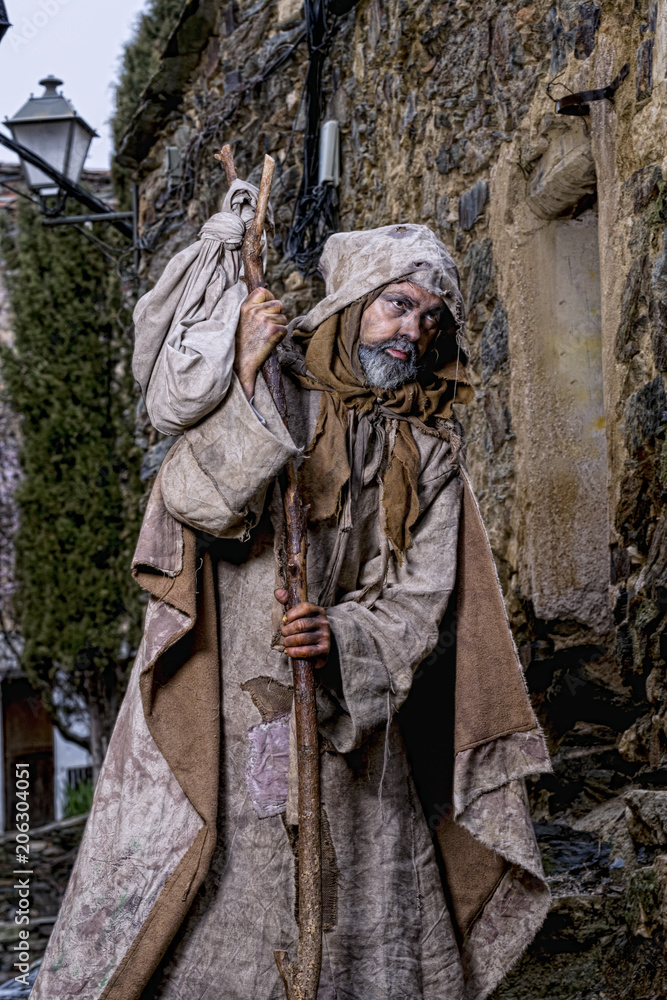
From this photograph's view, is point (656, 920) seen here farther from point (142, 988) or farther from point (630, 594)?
point (142, 988)

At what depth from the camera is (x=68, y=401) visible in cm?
1281

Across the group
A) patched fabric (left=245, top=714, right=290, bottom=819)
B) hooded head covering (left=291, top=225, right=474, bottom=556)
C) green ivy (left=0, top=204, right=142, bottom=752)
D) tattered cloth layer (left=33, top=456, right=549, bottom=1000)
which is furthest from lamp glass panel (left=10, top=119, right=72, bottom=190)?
patched fabric (left=245, top=714, right=290, bottom=819)

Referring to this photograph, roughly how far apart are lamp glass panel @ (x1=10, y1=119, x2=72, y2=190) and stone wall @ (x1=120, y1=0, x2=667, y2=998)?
2345mm

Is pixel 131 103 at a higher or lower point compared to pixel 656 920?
higher

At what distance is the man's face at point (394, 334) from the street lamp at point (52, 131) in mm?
5771

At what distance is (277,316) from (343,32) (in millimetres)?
4253

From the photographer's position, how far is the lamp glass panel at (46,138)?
7.83 m

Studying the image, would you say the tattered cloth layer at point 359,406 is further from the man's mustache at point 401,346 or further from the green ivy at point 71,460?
the green ivy at point 71,460

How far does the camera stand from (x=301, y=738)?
93.0 inches

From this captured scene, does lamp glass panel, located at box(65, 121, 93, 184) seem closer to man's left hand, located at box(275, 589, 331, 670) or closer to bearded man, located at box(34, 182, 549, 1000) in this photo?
bearded man, located at box(34, 182, 549, 1000)

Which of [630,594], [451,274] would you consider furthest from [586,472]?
[451,274]

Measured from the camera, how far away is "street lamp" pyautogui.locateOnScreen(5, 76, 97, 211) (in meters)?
7.81

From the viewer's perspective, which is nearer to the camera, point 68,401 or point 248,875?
point 248,875

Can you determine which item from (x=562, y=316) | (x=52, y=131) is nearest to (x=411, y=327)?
(x=562, y=316)
